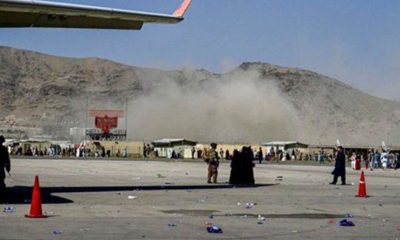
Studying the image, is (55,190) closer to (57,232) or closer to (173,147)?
(57,232)

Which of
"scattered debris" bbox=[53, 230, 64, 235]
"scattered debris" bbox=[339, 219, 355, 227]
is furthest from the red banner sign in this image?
"scattered debris" bbox=[53, 230, 64, 235]

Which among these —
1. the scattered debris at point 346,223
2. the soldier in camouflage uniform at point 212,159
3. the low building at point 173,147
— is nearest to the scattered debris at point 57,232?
the scattered debris at point 346,223

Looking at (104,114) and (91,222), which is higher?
(104,114)

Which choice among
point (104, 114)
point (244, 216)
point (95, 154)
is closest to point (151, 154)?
point (95, 154)

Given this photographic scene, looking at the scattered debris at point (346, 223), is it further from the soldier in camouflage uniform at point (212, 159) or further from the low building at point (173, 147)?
the low building at point (173, 147)

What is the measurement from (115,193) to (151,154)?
276 feet

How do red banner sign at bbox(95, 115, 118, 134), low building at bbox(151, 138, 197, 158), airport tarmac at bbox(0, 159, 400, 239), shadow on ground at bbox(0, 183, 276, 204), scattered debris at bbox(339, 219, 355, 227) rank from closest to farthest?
airport tarmac at bbox(0, 159, 400, 239)
scattered debris at bbox(339, 219, 355, 227)
shadow on ground at bbox(0, 183, 276, 204)
low building at bbox(151, 138, 197, 158)
red banner sign at bbox(95, 115, 118, 134)

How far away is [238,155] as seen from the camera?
3362 cm

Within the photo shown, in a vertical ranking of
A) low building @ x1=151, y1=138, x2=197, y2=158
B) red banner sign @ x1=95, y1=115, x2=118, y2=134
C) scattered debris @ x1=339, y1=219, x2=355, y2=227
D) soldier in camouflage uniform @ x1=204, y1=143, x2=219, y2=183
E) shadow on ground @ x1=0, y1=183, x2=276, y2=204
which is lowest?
scattered debris @ x1=339, y1=219, x2=355, y2=227

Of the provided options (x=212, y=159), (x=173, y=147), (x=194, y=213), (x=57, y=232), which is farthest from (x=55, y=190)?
(x=173, y=147)

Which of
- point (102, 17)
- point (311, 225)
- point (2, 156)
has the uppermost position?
point (102, 17)

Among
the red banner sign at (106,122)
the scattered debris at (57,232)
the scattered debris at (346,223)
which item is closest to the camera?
the scattered debris at (57,232)

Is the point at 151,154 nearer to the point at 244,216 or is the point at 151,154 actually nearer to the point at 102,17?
the point at 102,17

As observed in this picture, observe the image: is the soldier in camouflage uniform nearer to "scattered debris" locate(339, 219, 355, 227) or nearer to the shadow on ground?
the shadow on ground
